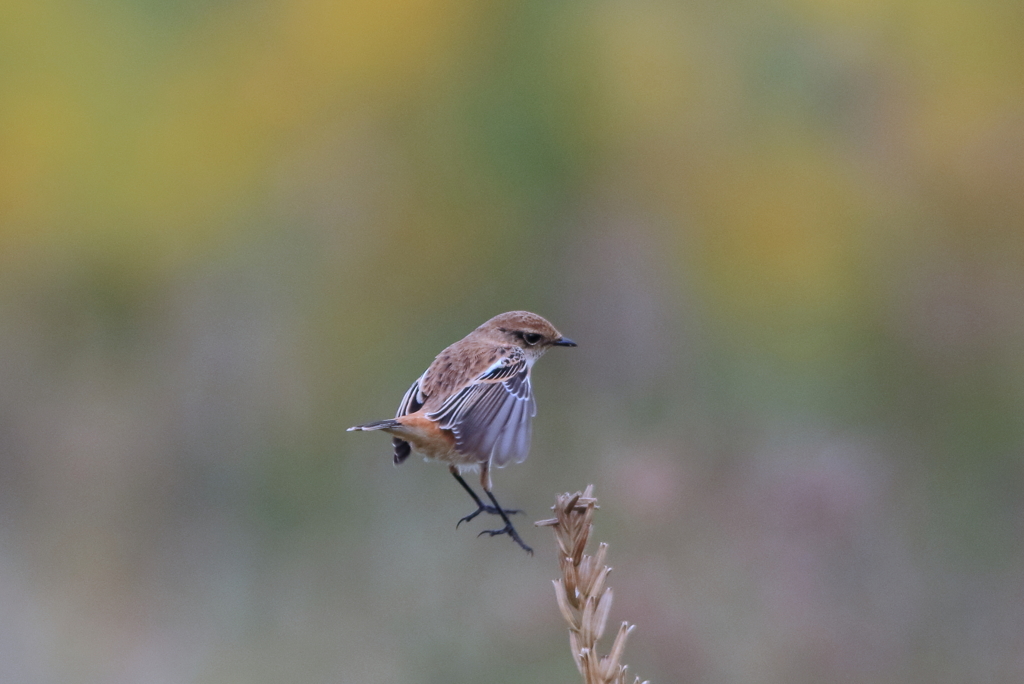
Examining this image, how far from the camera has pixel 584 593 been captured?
1.33 metres

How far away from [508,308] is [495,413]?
3.50m

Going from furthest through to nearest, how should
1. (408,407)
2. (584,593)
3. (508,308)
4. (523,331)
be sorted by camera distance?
(508,308)
(523,331)
(408,407)
(584,593)

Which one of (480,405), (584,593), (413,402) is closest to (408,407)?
(413,402)

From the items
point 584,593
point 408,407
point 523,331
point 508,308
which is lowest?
point 508,308

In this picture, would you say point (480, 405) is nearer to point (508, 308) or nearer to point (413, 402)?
point (413, 402)

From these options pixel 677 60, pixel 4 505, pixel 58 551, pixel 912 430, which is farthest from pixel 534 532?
pixel 677 60

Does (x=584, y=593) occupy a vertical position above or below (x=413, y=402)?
above

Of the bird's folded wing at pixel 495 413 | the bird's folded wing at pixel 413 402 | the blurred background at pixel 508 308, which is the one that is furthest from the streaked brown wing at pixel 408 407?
the blurred background at pixel 508 308

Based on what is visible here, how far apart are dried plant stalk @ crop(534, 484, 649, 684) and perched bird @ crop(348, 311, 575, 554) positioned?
83 centimetres

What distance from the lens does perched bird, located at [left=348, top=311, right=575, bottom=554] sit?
2.55m

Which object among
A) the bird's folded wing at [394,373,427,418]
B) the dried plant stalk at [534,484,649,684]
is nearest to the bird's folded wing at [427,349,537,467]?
the bird's folded wing at [394,373,427,418]

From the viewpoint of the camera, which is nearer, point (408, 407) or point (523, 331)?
point (408, 407)

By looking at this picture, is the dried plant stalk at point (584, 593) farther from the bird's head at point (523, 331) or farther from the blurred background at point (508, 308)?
the blurred background at point (508, 308)

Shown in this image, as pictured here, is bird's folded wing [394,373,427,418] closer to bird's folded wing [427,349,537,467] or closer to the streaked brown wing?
the streaked brown wing
